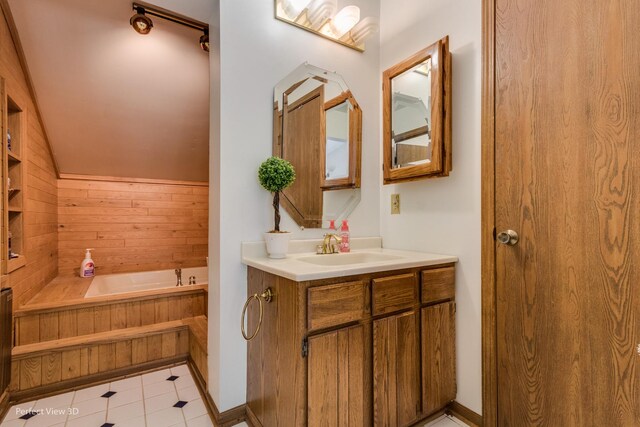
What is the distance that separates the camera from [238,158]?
162cm

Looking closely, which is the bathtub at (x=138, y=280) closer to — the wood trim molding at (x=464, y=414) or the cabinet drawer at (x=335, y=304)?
the cabinet drawer at (x=335, y=304)

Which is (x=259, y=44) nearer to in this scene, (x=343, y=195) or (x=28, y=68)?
(x=343, y=195)

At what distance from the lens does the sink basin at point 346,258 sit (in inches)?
65.1

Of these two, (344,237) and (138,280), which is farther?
(138,280)

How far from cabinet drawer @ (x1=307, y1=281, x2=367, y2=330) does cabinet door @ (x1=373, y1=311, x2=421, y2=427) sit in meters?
0.13

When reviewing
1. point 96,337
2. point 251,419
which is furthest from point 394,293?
point 96,337

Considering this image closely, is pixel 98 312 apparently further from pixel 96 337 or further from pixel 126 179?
pixel 126 179

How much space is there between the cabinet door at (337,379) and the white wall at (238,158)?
59cm

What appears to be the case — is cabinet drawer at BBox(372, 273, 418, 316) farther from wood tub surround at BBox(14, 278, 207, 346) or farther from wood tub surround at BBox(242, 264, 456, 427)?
wood tub surround at BBox(14, 278, 207, 346)

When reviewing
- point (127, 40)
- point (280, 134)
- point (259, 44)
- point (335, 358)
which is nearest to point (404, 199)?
point (280, 134)

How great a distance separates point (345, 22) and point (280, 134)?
34.5 inches

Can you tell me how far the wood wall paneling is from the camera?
9.68 ft

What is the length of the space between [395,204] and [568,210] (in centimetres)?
95

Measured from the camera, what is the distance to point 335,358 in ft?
4.02
